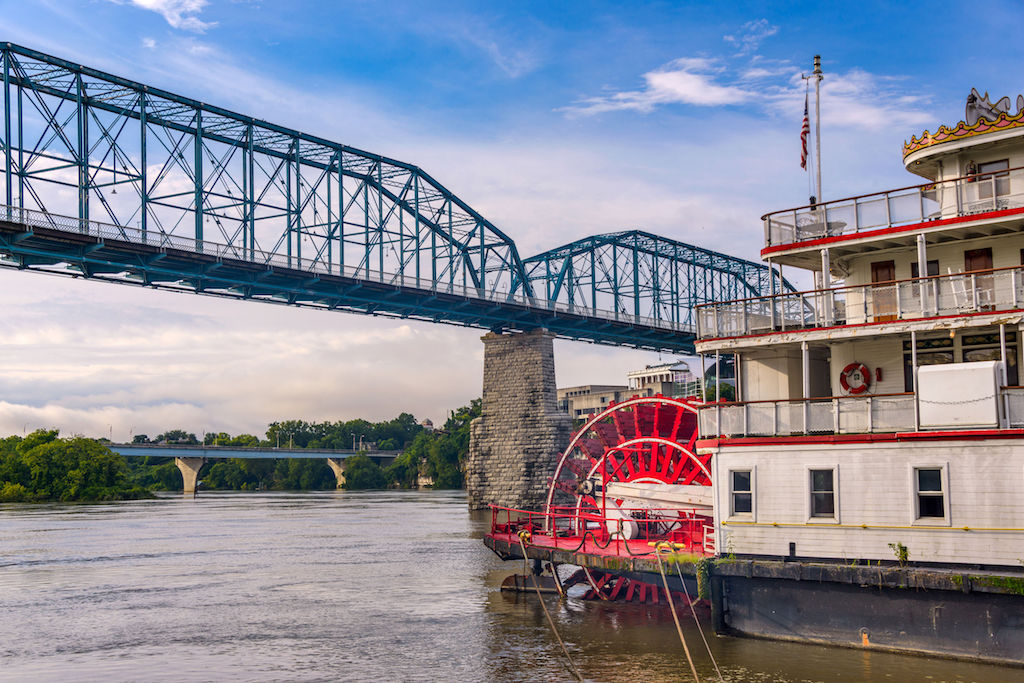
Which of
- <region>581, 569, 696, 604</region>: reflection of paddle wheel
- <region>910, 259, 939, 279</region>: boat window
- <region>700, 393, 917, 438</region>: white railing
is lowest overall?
<region>581, 569, 696, 604</region>: reflection of paddle wheel

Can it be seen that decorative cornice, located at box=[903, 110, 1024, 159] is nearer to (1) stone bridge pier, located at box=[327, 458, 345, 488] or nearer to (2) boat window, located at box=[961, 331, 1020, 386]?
(2) boat window, located at box=[961, 331, 1020, 386]

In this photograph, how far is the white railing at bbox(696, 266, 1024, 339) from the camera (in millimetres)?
16969

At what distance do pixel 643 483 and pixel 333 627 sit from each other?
940 centimetres

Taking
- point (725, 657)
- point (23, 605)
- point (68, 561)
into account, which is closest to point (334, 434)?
point (68, 561)

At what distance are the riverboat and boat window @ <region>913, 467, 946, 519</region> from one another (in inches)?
1.1

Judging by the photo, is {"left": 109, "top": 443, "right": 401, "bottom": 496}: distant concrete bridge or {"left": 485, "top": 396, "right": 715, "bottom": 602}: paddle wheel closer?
{"left": 485, "top": 396, "right": 715, "bottom": 602}: paddle wheel

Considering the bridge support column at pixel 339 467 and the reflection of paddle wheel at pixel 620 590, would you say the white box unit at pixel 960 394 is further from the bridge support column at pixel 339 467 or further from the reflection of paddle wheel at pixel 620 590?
the bridge support column at pixel 339 467

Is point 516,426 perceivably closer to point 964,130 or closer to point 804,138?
point 804,138

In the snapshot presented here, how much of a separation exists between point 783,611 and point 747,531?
145cm

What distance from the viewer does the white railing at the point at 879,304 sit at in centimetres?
1697

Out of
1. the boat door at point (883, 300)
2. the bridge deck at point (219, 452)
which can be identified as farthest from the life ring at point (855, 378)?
the bridge deck at point (219, 452)

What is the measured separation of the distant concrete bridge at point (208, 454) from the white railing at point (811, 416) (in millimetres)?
88519

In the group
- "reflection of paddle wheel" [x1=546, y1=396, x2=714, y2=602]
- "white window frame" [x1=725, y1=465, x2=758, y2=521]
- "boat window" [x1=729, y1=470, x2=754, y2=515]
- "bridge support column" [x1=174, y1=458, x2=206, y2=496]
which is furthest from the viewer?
"bridge support column" [x1=174, y1=458, x2=206, y2=496]

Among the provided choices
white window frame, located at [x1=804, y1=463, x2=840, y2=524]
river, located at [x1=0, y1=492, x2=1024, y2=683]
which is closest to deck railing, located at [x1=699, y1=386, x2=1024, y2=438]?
white window frame, located at [x1=804, y1=463, x2=840, y2=524]
